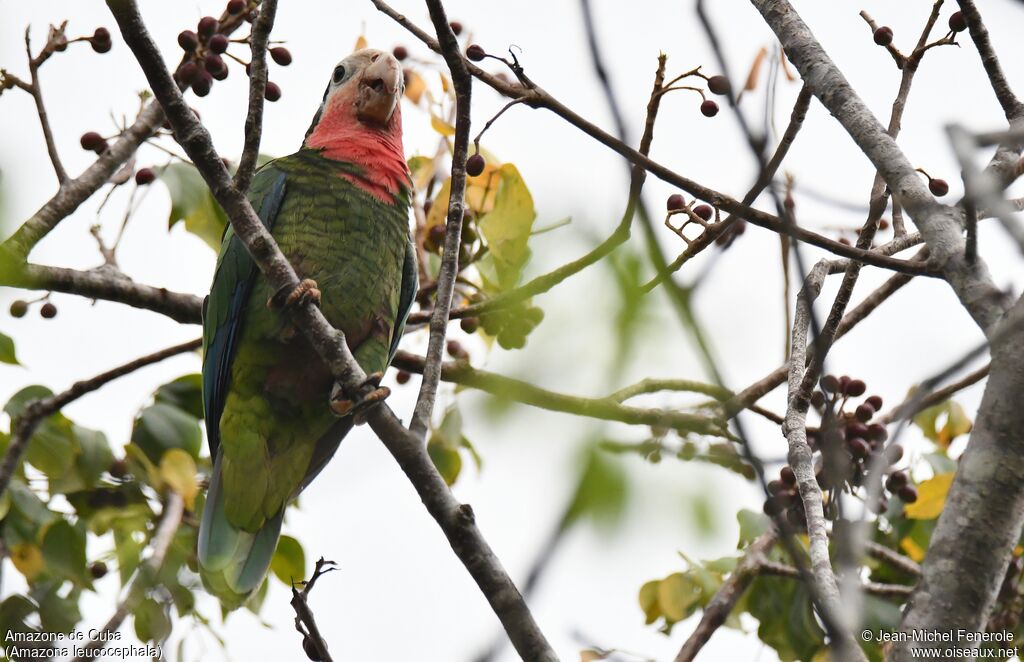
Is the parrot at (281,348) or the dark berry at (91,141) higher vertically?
the dark berry at (91,141)

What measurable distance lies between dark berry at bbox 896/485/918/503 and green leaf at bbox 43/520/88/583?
2592mm

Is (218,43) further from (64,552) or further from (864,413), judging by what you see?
(864,413)

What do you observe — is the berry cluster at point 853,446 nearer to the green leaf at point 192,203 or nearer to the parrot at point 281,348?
the parrot at point 281,348

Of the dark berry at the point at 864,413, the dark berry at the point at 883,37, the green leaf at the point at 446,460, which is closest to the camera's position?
the dark berry at the point at 883,37

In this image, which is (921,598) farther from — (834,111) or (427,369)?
(427,369)

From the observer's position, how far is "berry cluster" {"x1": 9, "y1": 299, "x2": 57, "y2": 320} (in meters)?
3.59

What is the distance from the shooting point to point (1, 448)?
324cm

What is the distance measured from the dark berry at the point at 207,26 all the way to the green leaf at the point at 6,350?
1.11m

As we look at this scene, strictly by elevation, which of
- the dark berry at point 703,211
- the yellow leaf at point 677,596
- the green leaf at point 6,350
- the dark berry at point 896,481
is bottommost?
the yellow leaf at point 677,596

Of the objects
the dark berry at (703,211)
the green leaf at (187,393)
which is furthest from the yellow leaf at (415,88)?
the dark berry at (703,211)

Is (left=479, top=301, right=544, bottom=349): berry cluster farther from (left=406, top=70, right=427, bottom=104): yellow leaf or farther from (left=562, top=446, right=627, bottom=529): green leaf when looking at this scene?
(left=406, top=70, right=427, bottom=104): yellow leaf

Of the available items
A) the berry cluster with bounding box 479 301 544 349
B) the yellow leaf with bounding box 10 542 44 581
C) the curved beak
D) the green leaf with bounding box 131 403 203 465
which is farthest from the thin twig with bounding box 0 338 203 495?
the berry cluster with bounding box 479 301 544 349

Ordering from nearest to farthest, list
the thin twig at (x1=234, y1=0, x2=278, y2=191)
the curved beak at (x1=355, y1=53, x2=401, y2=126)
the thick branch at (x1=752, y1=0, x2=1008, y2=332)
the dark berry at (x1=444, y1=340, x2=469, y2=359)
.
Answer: the thick branch at (x1=752, y1=0, x2=1008, y2=332) → the thin twig at (x1=234, y1=0, x2=278, y2=191) → the dark berry at (x1=444, y1=340, x2=469, y2=359) → the curved beak at (x1=355, y1=53, x2=401, y2=126)

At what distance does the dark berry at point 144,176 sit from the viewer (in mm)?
3580
